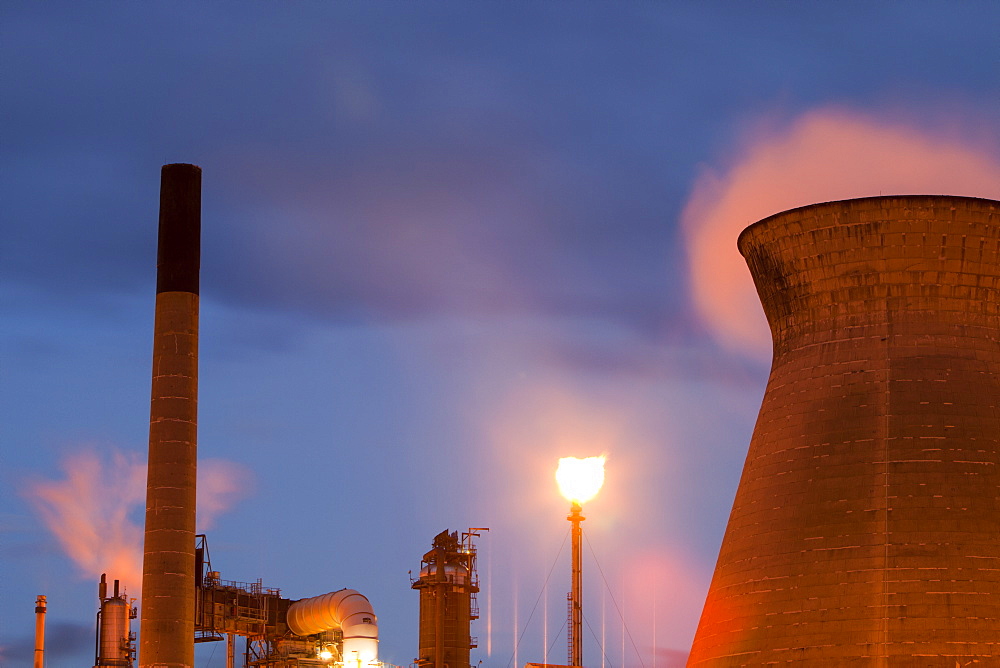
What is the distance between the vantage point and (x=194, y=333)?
4662 cm

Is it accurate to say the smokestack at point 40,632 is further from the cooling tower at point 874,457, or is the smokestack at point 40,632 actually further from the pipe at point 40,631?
the cooling tower at point 874,457

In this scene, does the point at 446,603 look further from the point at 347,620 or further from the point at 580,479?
the point at 580,479

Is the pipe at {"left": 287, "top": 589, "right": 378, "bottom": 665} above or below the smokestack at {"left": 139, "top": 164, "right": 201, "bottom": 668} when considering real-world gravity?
below

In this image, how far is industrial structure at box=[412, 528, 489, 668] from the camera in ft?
160

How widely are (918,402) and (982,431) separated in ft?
5.60

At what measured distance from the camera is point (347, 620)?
49.5 metres

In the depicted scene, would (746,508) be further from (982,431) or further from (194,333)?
(194,333)

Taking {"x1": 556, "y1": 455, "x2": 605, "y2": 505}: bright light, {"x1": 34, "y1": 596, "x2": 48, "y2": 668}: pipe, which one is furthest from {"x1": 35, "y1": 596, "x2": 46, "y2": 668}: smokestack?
{"x1": 556, "y1": 455, "x2": 605, "y2": 505}: bright light

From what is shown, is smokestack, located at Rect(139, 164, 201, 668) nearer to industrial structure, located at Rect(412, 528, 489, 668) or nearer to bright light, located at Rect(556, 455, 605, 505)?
industrial structure, located at Rect(412, 528, 489, 668)

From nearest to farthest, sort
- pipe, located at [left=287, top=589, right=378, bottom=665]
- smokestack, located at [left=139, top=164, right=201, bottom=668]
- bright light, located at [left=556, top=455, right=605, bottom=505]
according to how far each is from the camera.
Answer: bright light, located at [left=556, top=455, right=605, bottom=505] → smokestack, located at [left=139, top=164, right=201, bottom=668] → pipe, located at [left=287, top=589, right=378, bottom=665]

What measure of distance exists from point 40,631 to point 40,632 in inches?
1.3

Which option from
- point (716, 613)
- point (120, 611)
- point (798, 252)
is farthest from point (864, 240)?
point (120, 611)

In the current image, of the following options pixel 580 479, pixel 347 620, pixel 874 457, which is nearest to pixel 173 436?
pixel 347 620

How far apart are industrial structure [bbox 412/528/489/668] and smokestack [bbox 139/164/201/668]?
7.98 m
